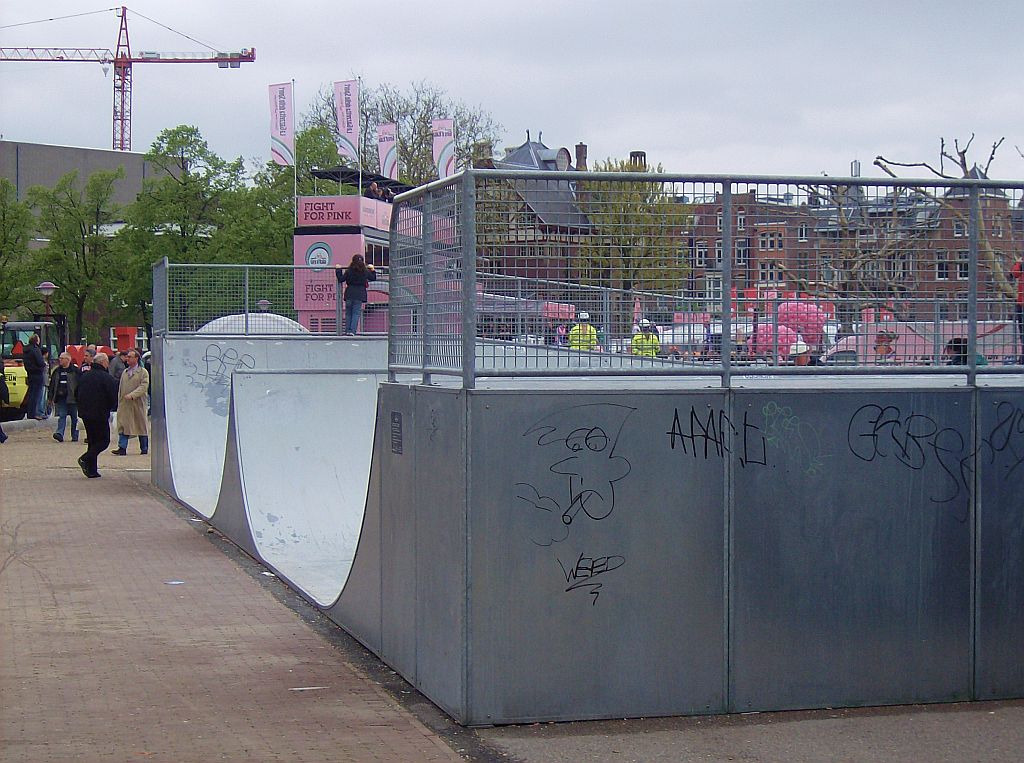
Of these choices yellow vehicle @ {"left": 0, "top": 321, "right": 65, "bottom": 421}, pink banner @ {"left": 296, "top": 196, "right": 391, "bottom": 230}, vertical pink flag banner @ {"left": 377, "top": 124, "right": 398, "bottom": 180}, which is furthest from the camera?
vertical pink flag banner @ {"left": 377, "top": 124, "right": 398, "bottom": 180}

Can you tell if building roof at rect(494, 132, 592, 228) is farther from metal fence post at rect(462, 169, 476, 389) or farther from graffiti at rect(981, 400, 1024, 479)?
graffiti at rect(981, 400, 1024, 479)

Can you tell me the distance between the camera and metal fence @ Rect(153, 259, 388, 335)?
1766 cm

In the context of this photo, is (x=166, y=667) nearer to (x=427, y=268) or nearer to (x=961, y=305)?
→ (x=427, y=268)

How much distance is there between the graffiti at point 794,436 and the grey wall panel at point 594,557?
231 mm

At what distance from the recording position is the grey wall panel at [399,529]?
6.73 m

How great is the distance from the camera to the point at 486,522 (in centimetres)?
590

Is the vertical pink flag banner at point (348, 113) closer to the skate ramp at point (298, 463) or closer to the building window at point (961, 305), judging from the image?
the skate ramp at point (298, 463)

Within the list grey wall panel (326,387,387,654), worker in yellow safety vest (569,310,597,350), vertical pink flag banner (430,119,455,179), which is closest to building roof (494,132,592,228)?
worker in yellow safety vest (569,310,597,350)

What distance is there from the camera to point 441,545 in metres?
6.21

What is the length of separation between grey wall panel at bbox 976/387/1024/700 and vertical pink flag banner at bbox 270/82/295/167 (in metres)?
36.8

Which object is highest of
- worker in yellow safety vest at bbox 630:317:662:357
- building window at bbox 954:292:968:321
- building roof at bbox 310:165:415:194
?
building roof at bbox 310:165:415:194

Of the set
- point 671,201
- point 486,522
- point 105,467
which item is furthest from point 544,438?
point 105,467

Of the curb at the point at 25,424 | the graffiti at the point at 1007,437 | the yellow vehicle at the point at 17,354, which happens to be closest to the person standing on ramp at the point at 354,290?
the yellow vehicle at the point at 17,354

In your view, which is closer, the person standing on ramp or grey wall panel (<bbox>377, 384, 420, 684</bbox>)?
grey wall panel (<bbox>377, 384, 420, 684</bbox>)
